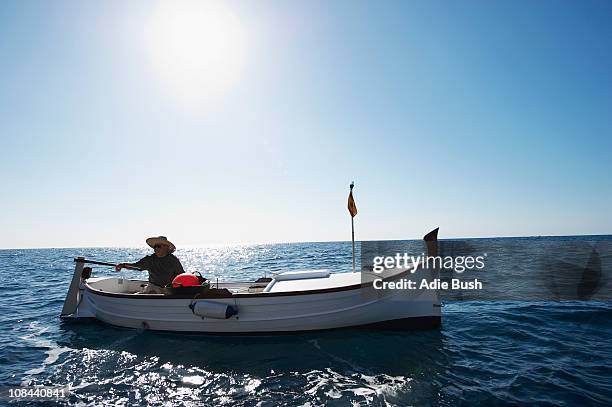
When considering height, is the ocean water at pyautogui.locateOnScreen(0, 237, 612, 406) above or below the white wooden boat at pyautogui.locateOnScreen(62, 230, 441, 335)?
below

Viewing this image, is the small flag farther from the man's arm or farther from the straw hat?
the man's arm

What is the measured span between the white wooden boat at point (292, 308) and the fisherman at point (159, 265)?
1202 millimetres

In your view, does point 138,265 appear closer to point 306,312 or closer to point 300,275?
point 300,275

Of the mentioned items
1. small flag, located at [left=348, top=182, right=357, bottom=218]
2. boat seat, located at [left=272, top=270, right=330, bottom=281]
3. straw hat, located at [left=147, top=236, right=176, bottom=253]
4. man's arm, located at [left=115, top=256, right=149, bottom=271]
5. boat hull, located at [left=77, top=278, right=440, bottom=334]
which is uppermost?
small flag, located at [left=348, top=182, right=357, bottom=218]

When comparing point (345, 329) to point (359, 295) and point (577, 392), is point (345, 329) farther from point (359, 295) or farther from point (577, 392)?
point (577, 392)

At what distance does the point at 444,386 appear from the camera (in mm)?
6234

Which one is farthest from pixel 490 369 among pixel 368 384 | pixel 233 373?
pixel 233 373

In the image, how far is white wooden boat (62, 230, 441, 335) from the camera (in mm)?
8977

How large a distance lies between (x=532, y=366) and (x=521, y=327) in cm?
344

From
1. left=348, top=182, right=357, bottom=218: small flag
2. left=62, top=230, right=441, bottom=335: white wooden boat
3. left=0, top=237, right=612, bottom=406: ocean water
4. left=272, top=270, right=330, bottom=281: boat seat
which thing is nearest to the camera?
left=0, top=237, right=612, bottom=406: ocean water

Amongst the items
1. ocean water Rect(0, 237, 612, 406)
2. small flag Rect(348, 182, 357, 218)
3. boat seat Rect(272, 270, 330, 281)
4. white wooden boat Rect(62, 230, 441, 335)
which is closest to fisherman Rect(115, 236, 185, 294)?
white wooden boat Rect(62, 230, 441, 335)

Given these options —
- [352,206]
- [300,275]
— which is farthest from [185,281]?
[352,206]

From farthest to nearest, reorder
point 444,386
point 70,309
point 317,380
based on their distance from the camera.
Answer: point 70,309, point 317,380, point 444,386

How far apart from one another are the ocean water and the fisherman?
1.62 m
